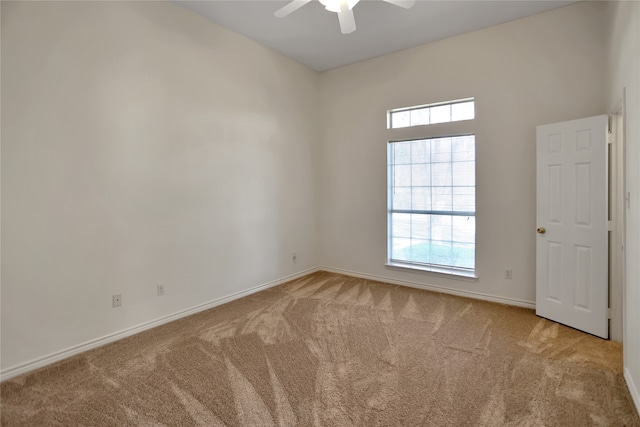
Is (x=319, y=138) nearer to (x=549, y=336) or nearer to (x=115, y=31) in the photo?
(x=115, y=31)

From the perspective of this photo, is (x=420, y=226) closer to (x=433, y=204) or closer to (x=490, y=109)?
(x=433, y=204)

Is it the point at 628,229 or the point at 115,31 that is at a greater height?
the point at 115,31

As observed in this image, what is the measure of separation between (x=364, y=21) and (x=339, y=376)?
355 centimetres

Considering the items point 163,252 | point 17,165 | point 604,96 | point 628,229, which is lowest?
point 163,252

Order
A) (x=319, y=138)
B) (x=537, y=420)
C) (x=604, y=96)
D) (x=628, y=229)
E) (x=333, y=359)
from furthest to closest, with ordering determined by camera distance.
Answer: (x=319, y=138) < (x=604, y=96) < (x=333, y=359) < (x=628, y=229) < (x=537, y=420)

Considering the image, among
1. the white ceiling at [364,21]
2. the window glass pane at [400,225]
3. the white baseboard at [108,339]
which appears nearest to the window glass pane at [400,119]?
the white ceiling at [364,21]

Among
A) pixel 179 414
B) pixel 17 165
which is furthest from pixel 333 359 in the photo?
pixel 17 165

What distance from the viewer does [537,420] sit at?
187 centimetres

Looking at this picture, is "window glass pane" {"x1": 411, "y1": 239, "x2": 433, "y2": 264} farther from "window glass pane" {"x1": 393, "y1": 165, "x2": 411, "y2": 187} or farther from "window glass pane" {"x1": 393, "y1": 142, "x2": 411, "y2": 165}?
"window glass pane" {"x1": 393, "y1": 142, "x2": 411, "y2": 165}

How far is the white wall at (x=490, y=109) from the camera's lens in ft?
10.8

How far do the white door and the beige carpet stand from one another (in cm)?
22

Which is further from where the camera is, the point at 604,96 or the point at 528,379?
the point at 604,96

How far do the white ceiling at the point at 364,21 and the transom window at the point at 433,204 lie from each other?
126 centimetres

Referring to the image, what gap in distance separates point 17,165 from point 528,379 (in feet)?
12.9
